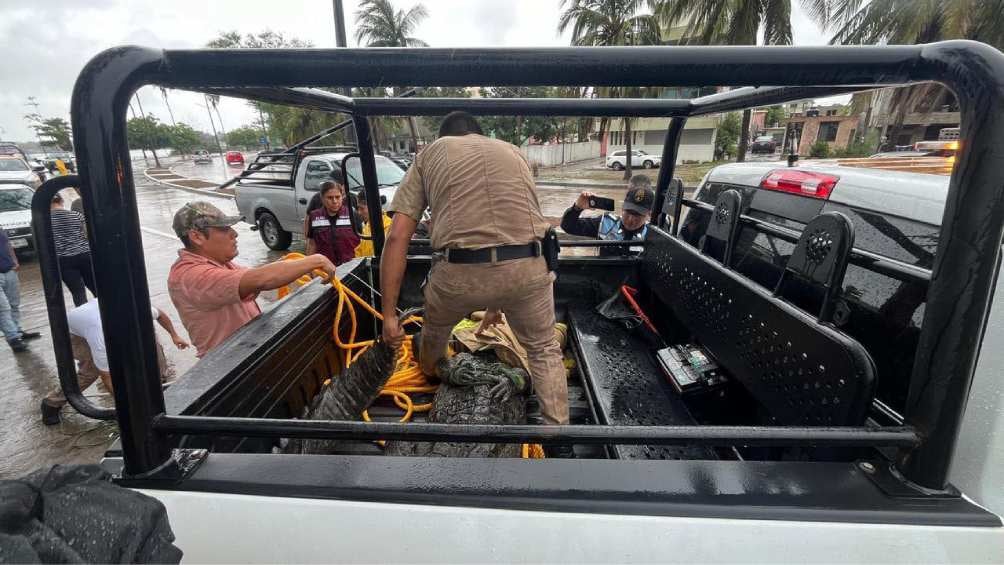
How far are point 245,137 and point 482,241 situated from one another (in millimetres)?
Answer: 102877

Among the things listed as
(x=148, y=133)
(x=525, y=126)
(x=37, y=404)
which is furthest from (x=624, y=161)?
(x=148, y=133)

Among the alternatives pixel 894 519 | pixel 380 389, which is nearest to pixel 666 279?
pixel 380 389

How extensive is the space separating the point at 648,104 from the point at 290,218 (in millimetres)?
8289

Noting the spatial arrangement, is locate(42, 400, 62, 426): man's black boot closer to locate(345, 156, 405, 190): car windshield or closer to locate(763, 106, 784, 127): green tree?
locate(345, 156, 405, 190): car windshield

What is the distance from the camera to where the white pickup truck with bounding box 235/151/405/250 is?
854 centimetres

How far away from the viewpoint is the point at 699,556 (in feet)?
2.77

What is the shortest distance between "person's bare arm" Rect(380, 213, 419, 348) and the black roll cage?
47.3 inches

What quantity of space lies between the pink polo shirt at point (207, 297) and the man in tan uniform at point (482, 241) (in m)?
0.74

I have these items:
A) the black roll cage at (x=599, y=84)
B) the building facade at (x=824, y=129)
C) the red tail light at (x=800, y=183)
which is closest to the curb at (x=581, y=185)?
the red tail light at (x=800, y=183)

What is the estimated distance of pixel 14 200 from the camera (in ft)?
29.3

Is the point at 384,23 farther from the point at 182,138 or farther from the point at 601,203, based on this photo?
the point at 182,138

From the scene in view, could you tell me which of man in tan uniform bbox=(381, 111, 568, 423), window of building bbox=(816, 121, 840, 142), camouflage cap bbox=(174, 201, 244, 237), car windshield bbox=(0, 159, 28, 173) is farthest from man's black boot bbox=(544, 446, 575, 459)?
window of building bbox=(816, 121, 840, 142)

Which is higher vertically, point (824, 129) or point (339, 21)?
point (339, 21)

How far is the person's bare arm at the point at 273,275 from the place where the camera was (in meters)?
2.19
